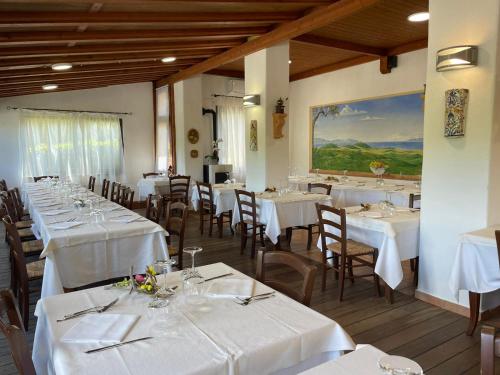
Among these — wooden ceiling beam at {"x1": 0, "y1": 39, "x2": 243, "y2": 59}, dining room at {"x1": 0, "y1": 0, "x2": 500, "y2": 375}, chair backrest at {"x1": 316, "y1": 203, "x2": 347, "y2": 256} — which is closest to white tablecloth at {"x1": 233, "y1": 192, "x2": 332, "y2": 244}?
dining room at {"x1": 0, "y1": 0, "x2": 500, "y2": 375}

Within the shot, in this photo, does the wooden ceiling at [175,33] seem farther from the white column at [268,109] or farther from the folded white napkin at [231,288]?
the folded white napkin at [231,288]

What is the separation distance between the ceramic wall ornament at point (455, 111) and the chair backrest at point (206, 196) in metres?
3.84

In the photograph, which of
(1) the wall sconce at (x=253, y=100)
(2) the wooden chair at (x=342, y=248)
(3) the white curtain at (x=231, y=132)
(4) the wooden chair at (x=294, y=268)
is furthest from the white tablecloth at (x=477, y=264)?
(3) the white curtain at (x=231, y=132)

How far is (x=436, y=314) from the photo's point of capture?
3.32m

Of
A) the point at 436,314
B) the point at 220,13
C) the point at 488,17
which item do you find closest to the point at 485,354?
the point at 436,314

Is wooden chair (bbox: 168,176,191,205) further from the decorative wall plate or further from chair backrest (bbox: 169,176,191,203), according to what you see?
the decorative wall plate

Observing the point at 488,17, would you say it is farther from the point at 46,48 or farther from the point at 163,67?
the point at 163,67

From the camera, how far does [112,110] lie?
29.5ft

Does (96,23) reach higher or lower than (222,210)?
higher

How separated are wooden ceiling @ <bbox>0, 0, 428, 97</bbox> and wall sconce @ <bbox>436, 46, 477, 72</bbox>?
132 centimetres

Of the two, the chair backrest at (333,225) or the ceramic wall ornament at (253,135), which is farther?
the ceramic wall ornament at (253,135)

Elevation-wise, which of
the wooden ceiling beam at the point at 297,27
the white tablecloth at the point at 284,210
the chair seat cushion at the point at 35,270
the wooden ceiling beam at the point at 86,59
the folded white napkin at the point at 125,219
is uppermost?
the wooden ceiling beam at the point at 297,27

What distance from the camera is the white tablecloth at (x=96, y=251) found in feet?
9.91

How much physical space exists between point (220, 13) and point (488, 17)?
9.34 feet
